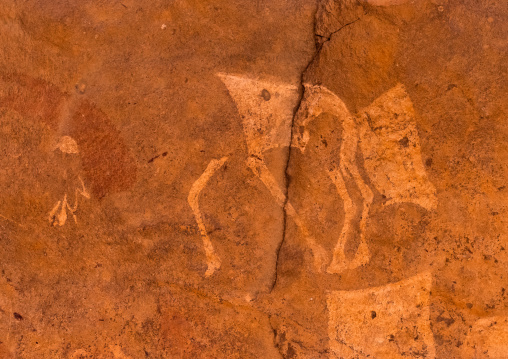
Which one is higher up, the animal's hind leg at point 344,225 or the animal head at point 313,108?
the animal head at point 313,108

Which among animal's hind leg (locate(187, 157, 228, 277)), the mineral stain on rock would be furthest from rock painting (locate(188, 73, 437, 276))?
the mineral stain on rock

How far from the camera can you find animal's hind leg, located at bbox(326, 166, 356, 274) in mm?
1938

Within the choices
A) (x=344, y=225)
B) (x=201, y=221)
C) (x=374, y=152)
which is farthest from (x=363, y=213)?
(x=201, y=221)

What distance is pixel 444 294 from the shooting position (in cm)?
185

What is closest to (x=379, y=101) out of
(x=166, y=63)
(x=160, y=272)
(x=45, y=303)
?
(x=166, y=63)

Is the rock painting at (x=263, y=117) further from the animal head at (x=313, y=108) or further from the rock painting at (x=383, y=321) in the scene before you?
the rock painting at (x=383, y=321)

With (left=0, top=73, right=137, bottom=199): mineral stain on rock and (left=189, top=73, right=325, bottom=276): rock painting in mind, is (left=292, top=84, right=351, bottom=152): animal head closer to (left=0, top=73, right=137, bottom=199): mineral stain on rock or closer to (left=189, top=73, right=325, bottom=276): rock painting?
Result: (left=189, top=73, right=325, bottom=276): rock painting

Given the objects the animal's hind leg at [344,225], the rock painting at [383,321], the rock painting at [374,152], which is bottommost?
the rock painting at [383,321]

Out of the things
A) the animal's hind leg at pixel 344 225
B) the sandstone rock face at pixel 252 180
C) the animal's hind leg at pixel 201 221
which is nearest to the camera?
the sandstone rock face at pixel 252 180

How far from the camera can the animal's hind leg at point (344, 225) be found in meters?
1.94

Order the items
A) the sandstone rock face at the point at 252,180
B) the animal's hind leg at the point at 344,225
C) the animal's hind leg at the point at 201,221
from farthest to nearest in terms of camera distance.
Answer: the animal's hind leg at the point at 201,221, the animal's hind leg at the point at 344,225, the sandstone rock face at the point at 252,180

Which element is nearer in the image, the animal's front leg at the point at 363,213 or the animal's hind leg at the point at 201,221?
the animal's front leg at the point at 363,213

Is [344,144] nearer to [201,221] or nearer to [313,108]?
[313,108]

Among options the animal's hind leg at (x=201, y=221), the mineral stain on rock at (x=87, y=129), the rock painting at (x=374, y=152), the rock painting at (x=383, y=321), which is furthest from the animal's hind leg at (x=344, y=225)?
the mineral stain on rock at (x=87, y=129)
